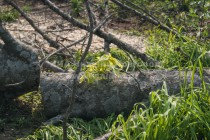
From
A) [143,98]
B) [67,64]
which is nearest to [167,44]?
[67,64]

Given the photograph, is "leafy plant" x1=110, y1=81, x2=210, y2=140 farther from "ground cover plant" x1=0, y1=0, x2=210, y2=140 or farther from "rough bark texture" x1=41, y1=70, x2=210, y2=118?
"rough bark texture" x1=41, y1=70, x2=210, y2=118

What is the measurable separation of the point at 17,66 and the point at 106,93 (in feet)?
2.83

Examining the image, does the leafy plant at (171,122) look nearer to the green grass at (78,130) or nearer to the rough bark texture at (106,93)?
the green grass at (78,130)

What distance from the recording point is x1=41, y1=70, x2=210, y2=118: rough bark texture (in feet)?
14.5

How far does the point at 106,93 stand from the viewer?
4434 mm

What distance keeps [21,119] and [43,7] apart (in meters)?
4.15

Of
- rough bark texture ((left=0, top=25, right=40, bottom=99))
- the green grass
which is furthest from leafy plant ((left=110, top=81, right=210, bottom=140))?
rough bark texture ((left=0, top=25, right=40, bottom=99))

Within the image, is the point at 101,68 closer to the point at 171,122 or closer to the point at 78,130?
the point at 78,130

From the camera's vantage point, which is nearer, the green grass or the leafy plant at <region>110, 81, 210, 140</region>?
the leafy plant at <region>110, 81, 210, 140</region>

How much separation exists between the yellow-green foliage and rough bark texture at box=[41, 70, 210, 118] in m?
0.10

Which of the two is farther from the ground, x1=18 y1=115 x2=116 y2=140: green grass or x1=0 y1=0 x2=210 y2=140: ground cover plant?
x1=0 y1=0 x2=210 y2=140: ground cover plant

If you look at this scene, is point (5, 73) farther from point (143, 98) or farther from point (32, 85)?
point (143, 98)

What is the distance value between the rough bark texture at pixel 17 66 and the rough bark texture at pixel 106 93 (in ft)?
0.66

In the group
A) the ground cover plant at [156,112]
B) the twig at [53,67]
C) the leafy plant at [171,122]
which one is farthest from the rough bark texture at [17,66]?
the leafy plant at [171,122]
